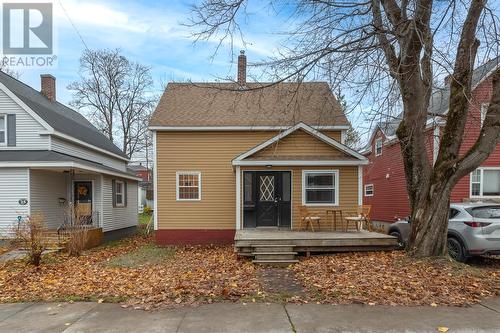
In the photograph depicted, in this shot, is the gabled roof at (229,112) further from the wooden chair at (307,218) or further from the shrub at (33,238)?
the shrub at (33,238)

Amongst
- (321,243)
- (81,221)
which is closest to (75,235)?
(81,221)

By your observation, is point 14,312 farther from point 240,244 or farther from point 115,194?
point 115,194

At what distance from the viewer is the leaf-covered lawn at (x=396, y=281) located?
6.26 m

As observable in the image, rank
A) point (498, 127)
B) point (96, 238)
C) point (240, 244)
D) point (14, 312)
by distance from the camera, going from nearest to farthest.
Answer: point (14, 312), point (498, 127), point (240, 244), point (96, 238)

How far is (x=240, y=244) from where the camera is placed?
10.4m

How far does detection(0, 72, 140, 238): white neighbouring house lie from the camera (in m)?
14.4

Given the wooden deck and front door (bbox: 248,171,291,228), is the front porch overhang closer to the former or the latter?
front door (bbox: 248,171,291,228)

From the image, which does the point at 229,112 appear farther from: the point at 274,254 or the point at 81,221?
the point at 274,254

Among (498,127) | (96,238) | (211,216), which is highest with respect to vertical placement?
(498,127)

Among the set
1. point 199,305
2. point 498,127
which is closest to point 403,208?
point 498,127

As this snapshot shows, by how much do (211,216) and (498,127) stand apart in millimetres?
9892

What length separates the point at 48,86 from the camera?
2152cm

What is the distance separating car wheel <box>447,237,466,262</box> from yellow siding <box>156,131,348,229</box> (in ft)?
24.7

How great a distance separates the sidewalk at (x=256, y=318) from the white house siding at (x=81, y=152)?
11.0m
